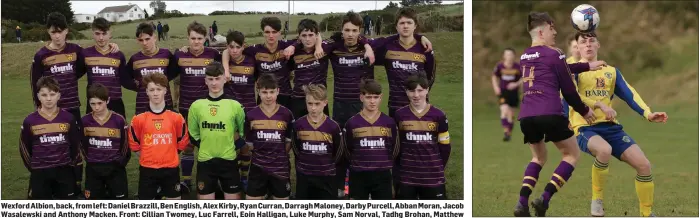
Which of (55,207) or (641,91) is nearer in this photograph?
(55,207)

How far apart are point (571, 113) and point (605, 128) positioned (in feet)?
1.21

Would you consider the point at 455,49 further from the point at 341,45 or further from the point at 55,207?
the point at 55,207

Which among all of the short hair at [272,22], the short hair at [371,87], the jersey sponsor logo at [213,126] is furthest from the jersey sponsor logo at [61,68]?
the short hair at [371,87]

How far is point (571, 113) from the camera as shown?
24.5 feet

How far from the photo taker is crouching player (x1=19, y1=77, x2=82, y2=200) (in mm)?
7336

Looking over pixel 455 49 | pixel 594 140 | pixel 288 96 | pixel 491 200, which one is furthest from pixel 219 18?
pixel 594 140

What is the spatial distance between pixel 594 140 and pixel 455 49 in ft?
23.8

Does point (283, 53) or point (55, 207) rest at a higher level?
point (283, 53)

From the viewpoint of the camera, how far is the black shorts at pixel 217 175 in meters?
7.11

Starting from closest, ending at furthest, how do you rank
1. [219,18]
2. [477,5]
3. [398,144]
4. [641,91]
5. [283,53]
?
1. [398,144]
2. [283,53]
3. [219,18]
4. [641,91]
5. [477,5]

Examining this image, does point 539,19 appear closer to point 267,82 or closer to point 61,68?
point 267,82

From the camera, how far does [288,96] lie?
27.2 feet

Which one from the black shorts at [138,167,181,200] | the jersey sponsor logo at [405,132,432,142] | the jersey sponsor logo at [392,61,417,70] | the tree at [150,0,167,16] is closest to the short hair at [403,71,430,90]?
the jersey sponsor logo at [405,132,432,142]

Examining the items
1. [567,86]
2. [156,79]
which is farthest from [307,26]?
[567,86]
